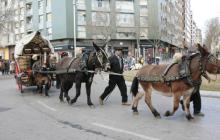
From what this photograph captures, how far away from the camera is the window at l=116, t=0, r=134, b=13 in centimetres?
7269

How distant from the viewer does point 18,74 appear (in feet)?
57.3

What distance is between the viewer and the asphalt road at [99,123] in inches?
323

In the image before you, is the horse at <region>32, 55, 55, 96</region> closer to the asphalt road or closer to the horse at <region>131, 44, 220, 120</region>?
the asphalt road

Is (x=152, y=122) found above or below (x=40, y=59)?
below

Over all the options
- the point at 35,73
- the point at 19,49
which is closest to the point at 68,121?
the point at 35,73

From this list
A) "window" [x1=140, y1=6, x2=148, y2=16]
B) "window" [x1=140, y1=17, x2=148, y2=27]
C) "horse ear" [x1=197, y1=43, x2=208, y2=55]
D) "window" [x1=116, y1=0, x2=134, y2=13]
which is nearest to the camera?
"horse ear" [x1=197, y1=43, x2=208, y2=55]

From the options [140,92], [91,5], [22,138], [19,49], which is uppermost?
[91,5]

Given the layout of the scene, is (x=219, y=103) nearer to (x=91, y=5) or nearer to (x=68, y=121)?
(x=68, y=121)

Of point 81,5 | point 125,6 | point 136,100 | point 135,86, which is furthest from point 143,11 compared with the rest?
point 136,100

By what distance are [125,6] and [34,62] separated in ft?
189

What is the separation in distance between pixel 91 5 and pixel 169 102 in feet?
195

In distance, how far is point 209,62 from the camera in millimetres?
9273

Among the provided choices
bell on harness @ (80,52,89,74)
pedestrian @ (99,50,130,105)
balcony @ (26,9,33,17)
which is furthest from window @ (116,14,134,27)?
bell on harness @ (80,52,89,74)

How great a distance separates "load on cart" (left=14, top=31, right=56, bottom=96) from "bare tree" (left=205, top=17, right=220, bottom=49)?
8763 centimetres
